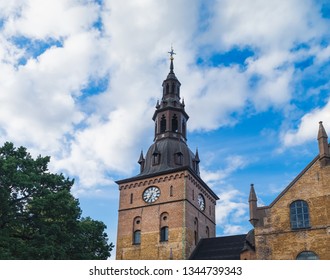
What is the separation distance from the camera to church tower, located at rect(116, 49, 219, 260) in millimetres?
40156

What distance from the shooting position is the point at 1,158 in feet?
85.7

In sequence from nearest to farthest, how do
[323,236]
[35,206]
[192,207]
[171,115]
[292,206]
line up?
[35,206] → [323,236] → [292,206] → [192,207] → [171,115]

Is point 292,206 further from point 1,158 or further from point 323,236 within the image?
point 1,158

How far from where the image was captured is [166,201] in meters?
41.7

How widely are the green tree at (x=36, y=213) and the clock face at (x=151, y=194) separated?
13546 millimetres

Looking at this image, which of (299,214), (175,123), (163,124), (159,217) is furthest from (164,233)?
(299,214)

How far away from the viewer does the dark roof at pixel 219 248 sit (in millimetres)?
37969

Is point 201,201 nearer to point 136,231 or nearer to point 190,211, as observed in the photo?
point 190,211

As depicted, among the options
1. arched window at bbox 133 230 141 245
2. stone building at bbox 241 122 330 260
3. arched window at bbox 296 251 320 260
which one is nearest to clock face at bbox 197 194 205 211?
arched window at bbox 133 230 141 245

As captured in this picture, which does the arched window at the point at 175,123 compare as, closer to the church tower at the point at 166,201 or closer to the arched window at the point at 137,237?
the church tower at the point at 166,201

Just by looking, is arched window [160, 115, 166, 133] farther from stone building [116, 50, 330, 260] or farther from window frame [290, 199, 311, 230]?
window frame [290, 199, 311, 230]

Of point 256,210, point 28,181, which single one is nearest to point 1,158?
point 28,181

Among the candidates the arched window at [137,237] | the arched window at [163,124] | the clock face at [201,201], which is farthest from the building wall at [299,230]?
the arched window at [163,124]
